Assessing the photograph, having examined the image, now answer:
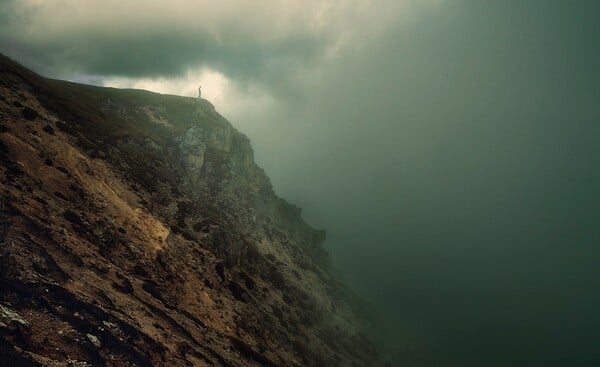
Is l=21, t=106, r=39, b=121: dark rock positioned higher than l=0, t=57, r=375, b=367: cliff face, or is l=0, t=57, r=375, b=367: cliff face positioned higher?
l=21, t=106, r=39, b=121: dark rock

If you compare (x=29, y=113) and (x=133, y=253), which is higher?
(x=29, y=113)

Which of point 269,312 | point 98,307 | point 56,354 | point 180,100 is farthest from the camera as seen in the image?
point 180,100

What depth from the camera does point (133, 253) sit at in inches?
1705

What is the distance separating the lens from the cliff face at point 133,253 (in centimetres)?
2508

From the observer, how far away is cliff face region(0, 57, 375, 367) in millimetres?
25078

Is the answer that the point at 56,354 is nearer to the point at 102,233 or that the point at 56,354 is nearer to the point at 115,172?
the point at 102,233

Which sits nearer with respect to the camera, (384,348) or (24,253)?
(24,253)

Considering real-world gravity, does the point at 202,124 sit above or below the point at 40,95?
above

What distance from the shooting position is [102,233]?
40.9m

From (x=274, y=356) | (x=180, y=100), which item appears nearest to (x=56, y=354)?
(x=274, y=356)

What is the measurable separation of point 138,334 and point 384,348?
348 feet

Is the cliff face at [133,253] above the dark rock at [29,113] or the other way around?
the other way around

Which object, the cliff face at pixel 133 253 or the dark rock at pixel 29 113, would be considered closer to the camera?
the cliff face at pixel 133 253

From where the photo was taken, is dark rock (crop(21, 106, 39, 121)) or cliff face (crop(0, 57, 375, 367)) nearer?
cliff face (crop(0, 57, 375, 367))
